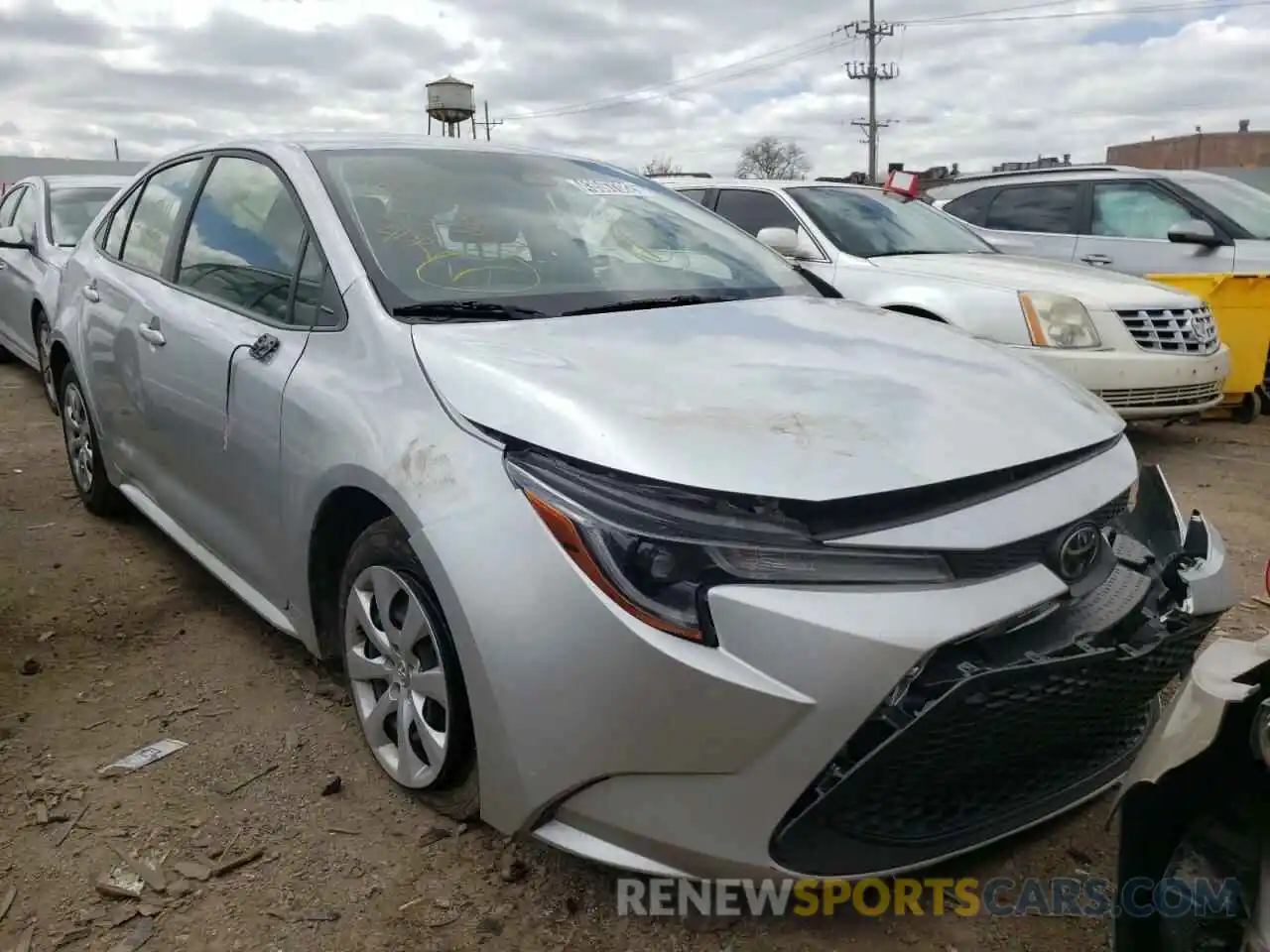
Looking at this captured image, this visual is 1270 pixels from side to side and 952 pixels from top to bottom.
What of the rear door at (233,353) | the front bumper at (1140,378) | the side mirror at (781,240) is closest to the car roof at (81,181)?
the rear door at (233,353)

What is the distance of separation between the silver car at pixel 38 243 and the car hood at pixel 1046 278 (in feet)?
16.2

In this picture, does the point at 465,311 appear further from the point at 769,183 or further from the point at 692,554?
the point at 769,183

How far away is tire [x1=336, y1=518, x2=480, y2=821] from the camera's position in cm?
211

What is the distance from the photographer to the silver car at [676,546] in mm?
1718

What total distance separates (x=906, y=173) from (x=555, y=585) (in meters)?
6.51

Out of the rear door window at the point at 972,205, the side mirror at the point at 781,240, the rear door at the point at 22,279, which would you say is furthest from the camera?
the rear door window at the point at 972,205

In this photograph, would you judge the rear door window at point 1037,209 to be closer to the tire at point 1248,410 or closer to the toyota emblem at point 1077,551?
the tire at point 1248,410

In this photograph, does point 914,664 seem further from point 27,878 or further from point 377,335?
point 27,878

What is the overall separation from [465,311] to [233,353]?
2.64 ft

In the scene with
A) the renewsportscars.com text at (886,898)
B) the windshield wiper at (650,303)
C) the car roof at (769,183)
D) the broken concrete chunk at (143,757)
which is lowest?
the renewsportscars.com text at (886,898)

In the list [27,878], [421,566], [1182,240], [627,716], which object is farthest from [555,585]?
[1182,240]

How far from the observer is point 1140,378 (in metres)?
5.30

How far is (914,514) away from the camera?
71.7 inches

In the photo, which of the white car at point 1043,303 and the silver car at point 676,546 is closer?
the silver car at point 676,546
